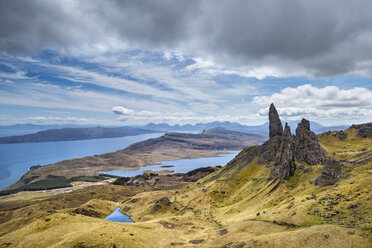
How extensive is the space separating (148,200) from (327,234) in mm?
122806

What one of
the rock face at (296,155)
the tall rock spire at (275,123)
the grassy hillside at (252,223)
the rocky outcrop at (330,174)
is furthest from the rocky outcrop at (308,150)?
the tall rock spire at (275,123)

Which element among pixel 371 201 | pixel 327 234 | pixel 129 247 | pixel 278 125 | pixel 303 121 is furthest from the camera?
pixel 278 125

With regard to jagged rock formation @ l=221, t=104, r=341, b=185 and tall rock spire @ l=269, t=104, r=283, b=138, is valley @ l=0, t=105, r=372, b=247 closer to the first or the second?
jagged rock formation @ l=221, t=104, r=341, b=185

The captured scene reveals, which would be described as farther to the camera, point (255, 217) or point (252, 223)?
point (255, 217)

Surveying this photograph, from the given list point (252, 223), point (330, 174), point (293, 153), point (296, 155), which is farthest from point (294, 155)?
point (252, 223)

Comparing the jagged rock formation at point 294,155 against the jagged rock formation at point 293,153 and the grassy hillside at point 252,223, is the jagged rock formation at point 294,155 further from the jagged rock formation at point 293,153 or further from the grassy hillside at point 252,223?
the grassy hillside at point 252,223

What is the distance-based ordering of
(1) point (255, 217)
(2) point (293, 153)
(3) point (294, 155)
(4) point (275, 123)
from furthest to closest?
(4) point (275, 123) < (3) point (294, 155) < (2) point (293, 153) < (1) point (255, 217)

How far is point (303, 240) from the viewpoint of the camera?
135ft

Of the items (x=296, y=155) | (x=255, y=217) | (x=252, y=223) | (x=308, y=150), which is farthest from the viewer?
(x=296, y=155)

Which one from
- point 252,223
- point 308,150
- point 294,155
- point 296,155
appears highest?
point 308,150

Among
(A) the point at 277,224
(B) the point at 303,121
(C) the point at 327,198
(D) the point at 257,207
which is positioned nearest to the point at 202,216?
(D) the point at 257,207

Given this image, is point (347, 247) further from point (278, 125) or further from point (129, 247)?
point (278, 125)

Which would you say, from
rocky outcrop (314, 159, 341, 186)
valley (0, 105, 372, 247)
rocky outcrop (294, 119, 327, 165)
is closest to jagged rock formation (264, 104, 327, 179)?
rocky outcrop (294, 119, 327, 165)

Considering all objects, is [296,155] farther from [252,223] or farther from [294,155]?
[252,223]
